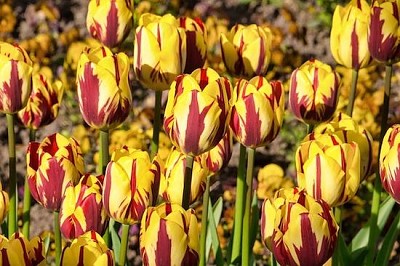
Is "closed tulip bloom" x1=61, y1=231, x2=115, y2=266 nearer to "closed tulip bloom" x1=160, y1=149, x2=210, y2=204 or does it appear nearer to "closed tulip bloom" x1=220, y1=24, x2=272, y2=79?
"closed tulip bloom" x1=160, y1=149, x2=210, y2=204

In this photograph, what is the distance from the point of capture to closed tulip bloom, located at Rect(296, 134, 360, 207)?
1.55m

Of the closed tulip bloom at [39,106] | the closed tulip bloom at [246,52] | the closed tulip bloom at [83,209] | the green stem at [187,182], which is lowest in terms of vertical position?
the closed tulip bloom at [83,209]

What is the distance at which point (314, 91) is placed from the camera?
6.17 feet

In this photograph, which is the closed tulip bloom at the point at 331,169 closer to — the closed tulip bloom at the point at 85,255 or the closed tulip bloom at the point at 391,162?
the closed tulip bloom at the point at 391,162

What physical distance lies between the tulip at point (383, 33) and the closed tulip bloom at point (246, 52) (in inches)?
9.0

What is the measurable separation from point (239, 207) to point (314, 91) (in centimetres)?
28

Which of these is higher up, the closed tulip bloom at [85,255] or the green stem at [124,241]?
the closed tulip bloom at [85,255]

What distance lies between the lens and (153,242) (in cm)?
134

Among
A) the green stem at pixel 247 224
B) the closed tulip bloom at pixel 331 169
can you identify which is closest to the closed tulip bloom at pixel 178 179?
the green stem at pixel 247 224

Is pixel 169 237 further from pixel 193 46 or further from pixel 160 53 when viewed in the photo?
pixel 193 46

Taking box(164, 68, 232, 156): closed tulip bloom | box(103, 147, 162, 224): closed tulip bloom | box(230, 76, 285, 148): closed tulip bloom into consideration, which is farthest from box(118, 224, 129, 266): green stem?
box(230, 76, 285, 148): closed tulip bloom

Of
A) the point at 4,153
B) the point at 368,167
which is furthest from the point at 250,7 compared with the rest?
the point at 368,167

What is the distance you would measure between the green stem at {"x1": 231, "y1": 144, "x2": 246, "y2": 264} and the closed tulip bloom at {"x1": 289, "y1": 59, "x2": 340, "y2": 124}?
15 cm

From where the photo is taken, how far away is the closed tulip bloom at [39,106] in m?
2.00
